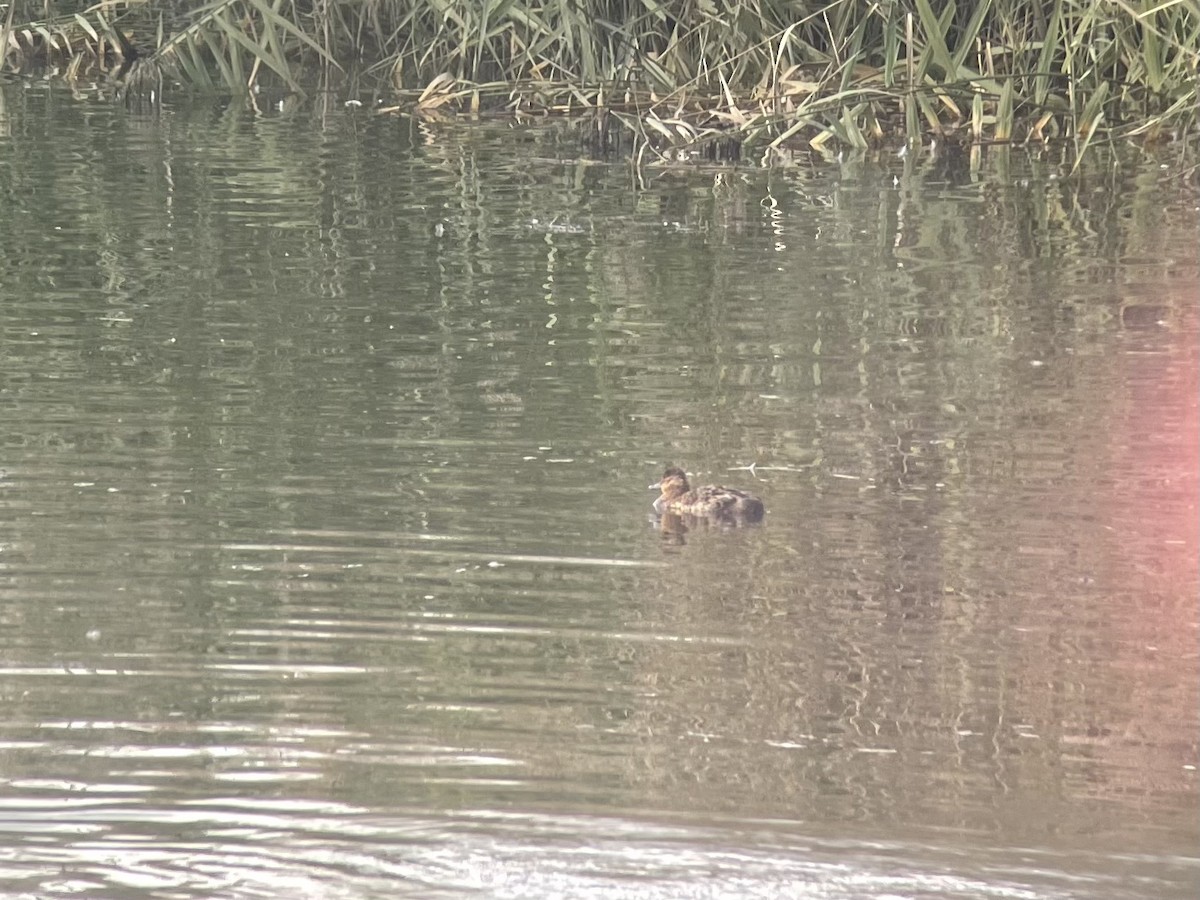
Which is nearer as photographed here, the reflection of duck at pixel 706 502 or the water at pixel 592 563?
the water at pixel 592 563

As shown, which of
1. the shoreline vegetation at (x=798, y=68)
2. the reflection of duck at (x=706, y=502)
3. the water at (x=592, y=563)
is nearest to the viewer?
the water at (x=592, y=563)

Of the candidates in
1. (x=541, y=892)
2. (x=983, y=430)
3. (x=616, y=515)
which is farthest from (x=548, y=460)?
(x=541, y=892)

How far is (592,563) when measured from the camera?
206 inches

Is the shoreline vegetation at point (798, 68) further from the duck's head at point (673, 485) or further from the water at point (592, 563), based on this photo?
the duck's head at point (673, 485)

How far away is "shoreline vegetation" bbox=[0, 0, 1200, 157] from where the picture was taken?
11961 mm

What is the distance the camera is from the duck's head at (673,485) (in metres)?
5.57

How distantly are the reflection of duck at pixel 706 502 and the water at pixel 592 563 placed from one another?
0.06m

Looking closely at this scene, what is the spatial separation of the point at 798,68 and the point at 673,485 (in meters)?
7.40

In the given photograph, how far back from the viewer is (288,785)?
394cm

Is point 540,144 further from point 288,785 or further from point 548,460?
point 288,785

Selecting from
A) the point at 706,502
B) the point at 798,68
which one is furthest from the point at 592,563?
the point at 798,68

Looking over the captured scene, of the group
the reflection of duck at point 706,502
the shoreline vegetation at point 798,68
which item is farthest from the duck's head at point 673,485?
the shoreline vegetation at point 798,68

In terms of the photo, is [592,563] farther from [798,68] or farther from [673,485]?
[798,68]

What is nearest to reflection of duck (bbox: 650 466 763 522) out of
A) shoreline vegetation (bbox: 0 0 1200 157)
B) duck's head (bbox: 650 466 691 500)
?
duck's head (bbox: 650 466 691 500)
